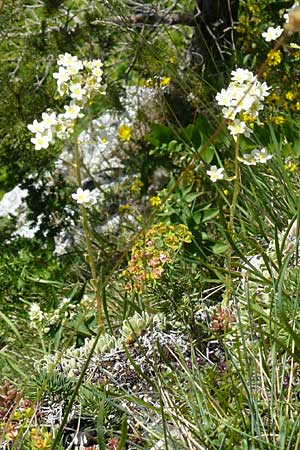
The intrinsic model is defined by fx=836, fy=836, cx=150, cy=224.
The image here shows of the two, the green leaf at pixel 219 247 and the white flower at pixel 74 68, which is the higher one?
the white flower at pixel 74 68

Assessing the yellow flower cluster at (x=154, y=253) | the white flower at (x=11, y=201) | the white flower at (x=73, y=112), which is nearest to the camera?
the white flower at (x=73, y=112)

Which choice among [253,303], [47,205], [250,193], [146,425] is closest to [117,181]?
[47,205]

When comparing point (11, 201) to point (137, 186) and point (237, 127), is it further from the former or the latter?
point (237, 127)

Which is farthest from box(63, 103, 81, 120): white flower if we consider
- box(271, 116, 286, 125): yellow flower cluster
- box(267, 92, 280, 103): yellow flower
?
box(267, 92, 280, 103): yellow flower

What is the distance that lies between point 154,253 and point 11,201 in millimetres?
2744

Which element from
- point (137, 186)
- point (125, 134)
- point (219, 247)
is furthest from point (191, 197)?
point (125, 134)

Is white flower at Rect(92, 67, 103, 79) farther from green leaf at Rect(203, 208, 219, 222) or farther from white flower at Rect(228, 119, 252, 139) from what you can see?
green leaf at Rect(203, 208, 219, 222)

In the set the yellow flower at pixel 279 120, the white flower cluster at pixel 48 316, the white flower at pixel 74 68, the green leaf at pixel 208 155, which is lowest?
the white flower cluster at pixel 48 316

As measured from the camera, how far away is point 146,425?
6.89ft

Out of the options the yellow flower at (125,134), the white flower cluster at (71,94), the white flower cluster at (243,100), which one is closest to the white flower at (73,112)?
the white flower cluster at (71,94)

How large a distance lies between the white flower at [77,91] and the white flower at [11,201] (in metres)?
2.76

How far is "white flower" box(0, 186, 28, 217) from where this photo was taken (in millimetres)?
5145

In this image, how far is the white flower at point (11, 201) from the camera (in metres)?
5.14

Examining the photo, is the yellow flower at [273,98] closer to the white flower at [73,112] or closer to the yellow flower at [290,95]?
the yellow flower at [290,95]
